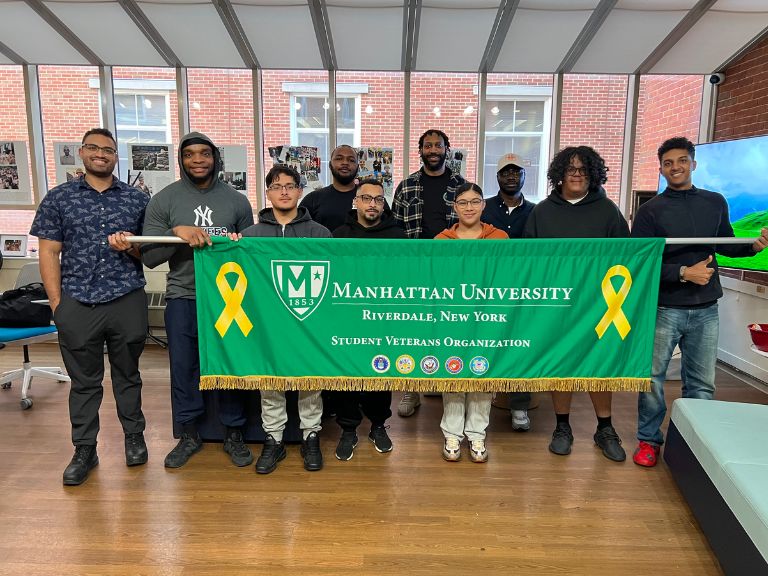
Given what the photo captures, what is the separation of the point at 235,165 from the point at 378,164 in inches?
60.1

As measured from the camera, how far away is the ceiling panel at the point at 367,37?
455 centimetres

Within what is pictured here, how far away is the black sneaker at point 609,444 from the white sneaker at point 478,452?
2.33ft

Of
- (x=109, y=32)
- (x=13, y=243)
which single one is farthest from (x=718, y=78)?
(x=13, y=243)

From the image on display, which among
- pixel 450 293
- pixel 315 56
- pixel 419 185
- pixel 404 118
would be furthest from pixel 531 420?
pixel 315 56

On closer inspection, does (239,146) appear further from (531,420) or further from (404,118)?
(531,420)

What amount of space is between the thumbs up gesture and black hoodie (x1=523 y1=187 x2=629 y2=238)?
1.28ft

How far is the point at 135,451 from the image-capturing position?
2.91 meters

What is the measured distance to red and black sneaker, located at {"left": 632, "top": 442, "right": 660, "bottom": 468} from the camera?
9.57ft

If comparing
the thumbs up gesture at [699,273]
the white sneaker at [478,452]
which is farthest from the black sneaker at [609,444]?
the thumbs up gesture at [699,273]

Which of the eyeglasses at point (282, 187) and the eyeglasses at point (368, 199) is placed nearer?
the eyeglasses at point (282, 187)

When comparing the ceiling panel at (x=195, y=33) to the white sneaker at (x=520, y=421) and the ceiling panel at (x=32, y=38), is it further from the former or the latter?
the white sneaker at (x=520, y=421)

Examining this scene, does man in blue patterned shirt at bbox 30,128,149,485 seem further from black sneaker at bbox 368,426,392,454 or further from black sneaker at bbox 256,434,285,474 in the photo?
black sneaker at bbox 368,426,392,454

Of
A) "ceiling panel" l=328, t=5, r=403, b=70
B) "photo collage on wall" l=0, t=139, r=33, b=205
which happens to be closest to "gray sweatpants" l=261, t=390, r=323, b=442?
"ceiling panel" l=328, t=5, r=403, b=70

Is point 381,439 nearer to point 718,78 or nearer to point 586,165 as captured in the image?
point 586,165
